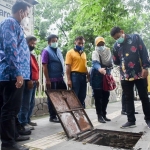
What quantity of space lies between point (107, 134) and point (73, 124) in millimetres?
584

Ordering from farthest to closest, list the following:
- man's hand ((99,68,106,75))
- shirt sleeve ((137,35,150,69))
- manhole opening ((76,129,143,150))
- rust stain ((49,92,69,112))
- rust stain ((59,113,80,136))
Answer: man's hand ((99,68,106,75)) → shirt sleeve ((137,35,150,69)) → rust stain ((49,92,69,112)) → rust stain ((59,113,80,136)) → manhole opening ((76,129,143,150))

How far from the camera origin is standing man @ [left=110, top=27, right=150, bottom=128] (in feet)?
11.6

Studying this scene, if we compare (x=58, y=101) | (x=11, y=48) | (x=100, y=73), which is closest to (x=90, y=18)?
(x=100, y=73)

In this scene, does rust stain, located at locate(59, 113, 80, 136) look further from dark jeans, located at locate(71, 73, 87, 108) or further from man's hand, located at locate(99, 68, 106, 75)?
man's hand, located at locate(99, 68, 106, 75)

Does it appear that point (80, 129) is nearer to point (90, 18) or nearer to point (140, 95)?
point (140, 95)

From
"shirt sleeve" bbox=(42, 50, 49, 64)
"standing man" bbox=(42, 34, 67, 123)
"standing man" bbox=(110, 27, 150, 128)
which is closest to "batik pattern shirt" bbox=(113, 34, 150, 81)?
"standing man" bbox=(110, 27, 150, 128)

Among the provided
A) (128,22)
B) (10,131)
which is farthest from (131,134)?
(128,22)

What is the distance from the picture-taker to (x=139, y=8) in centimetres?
598

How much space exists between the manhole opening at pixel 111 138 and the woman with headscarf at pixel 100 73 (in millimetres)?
789

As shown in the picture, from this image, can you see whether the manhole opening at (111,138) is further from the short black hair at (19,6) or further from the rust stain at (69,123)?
the short black hair at (19,6)

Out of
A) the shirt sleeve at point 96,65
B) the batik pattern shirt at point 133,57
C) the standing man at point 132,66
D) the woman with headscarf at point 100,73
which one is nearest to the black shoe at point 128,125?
the standing man at point 132,66

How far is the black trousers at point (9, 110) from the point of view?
7.52ft

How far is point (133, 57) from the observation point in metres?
3.55

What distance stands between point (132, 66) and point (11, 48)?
2.18 meters
